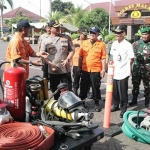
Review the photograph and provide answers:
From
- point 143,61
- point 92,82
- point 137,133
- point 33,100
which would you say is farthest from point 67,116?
point 143,61

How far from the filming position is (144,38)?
577 centimetres

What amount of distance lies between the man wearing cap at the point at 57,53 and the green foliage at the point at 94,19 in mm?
31738

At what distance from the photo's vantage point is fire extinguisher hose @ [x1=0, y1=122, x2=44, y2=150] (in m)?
2.54

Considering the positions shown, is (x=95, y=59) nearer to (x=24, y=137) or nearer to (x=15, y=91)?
(x=15, y=91)

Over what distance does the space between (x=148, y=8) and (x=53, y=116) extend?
2582 centimetres

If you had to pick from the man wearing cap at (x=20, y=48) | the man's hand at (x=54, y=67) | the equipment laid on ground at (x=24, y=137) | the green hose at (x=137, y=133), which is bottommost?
the green hose at (x=137, y=133)

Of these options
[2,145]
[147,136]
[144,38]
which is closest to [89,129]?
[2,145]

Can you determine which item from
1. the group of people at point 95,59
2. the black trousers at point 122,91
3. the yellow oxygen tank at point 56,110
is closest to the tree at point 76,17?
the group of people at point 95,59

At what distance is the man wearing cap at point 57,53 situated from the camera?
513cm

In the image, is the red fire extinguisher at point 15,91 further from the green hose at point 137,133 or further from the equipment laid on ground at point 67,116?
the green hose at point 137,133

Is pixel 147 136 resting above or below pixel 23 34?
below

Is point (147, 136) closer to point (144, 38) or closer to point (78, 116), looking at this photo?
point (78, 116)

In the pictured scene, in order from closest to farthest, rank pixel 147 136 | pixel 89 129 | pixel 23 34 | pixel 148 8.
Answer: pixel 89 129 < pixel 147 136 < pixel 23 34 < pixel 148 8

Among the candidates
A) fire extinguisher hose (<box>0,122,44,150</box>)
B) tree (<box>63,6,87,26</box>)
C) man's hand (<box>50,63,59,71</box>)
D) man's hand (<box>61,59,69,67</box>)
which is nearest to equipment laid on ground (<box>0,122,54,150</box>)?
fire extinguisher hose (<box>0,122,44,150</box>)
